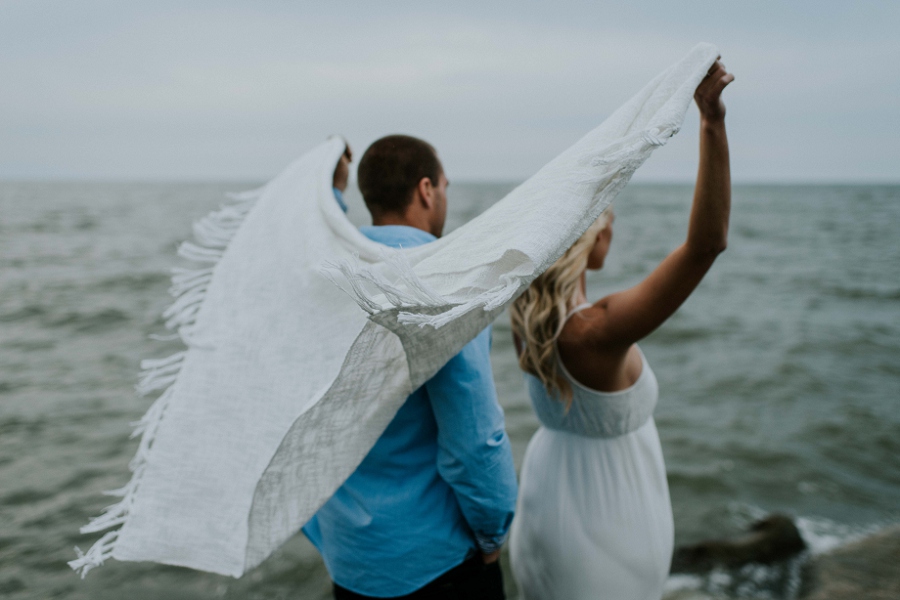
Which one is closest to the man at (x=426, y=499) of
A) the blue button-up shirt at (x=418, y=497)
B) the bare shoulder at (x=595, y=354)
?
the blue button-up shirt at (x=418, y=497)

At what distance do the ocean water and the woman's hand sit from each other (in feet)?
8.09

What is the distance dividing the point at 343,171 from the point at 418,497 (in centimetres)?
127

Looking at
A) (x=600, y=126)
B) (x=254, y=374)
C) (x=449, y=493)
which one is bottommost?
(x=449, y=493)

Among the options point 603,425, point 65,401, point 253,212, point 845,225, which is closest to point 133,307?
point 65,401

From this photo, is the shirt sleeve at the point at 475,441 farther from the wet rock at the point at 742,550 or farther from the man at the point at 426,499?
the wet rock at the point at 742,550

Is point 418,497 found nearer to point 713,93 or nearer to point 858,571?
point 713,93

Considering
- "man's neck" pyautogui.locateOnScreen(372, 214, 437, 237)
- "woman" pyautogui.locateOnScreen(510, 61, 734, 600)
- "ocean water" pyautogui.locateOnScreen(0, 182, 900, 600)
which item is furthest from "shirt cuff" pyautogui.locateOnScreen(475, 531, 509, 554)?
"ocean water" pyautogui.locateOnScreen(0, 182, 900, 600)

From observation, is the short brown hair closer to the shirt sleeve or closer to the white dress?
the shirt sleeve

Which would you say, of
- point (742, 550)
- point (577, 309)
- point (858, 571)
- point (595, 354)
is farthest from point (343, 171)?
point (858, 571)

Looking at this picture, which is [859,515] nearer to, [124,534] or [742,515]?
[742,515]

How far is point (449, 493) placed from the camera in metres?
1.89

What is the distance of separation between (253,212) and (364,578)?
4.23 ft

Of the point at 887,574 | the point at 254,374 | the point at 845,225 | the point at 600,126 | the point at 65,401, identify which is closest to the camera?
the point at 600,126

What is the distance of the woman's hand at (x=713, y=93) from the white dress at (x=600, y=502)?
967mm
